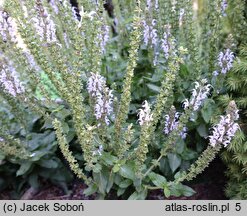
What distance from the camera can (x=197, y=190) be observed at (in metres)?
3.46

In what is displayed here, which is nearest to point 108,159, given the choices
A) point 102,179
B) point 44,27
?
point 102,179

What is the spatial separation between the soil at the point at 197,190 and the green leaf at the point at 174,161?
41 centimetres

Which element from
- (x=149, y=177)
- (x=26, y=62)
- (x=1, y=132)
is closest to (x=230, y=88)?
(x=149, y=177)

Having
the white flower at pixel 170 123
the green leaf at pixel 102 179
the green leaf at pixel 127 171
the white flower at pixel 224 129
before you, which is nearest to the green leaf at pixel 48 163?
the green leaf at pixel 102 179

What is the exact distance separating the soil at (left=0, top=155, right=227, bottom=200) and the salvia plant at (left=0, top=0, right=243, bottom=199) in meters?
0.25

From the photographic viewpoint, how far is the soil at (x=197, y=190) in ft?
11.2

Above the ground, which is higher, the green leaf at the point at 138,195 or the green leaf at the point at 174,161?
the green leaf at the point at 174,161

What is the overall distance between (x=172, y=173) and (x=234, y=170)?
485mm

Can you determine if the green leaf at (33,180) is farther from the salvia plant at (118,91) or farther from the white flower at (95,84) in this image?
the white flower at (95,84)

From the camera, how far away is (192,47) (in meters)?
3.17

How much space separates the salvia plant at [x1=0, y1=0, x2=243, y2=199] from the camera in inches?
103

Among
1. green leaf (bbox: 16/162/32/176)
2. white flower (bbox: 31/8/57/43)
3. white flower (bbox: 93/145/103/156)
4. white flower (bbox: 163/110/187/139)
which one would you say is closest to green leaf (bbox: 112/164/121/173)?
white flower (bbox: 93/145/103/156)

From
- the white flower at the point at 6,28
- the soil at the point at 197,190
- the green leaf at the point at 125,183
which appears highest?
the white flower at the point at 6,28

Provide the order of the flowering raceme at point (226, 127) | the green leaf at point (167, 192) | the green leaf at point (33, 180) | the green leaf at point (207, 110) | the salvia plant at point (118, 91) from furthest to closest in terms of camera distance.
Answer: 1. the green leaf at point (33, 180)
2. the green leaf at point (207, 110)
3. the green leaf at point (167, 192)
4. the salvia plant at point (118, 91)
5. the flowering raceme at point (226, 127)
